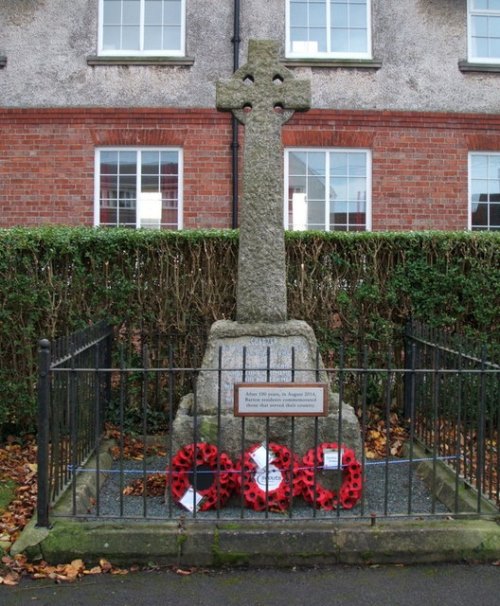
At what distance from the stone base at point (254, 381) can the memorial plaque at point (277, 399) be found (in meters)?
0.44

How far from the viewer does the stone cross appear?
5461 mm

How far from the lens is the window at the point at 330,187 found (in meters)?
11.6

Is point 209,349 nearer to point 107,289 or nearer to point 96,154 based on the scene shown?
point 107,289

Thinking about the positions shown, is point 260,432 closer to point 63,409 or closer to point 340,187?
point 63,409

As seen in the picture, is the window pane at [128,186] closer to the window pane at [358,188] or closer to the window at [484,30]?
the window pane at [358,188]

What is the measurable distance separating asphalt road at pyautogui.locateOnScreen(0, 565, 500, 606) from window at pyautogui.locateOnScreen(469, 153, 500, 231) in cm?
862

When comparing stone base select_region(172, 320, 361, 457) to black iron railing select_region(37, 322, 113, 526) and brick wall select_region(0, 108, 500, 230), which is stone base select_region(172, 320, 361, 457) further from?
brick wall select_region(0, 108, 500, 230)

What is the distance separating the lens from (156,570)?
13.6 feet

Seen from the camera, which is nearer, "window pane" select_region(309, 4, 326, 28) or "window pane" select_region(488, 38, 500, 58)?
"window pane" select_region(309, 4, 326, 28)

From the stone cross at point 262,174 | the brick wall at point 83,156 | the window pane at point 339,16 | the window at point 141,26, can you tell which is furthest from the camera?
the window pane at point 339,16

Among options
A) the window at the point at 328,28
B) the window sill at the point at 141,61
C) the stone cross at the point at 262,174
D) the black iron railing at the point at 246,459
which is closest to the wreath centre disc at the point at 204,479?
the black iron railing at the point at 246,459

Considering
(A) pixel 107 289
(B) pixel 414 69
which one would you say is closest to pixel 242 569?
(A) pixel 107 289

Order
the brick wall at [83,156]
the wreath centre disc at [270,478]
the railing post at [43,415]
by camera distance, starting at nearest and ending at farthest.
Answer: the railing post at [43,415]
the wreath centre disc at [270,478]
the brick wall at [83,156]

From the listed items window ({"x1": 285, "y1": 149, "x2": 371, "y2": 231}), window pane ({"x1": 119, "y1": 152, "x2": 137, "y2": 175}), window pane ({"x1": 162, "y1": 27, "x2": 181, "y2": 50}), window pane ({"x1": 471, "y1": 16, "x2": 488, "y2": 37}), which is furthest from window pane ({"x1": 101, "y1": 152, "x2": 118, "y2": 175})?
window pane ({"x1": 471, "y1": 16, "x2": 488, "y2": 37})
